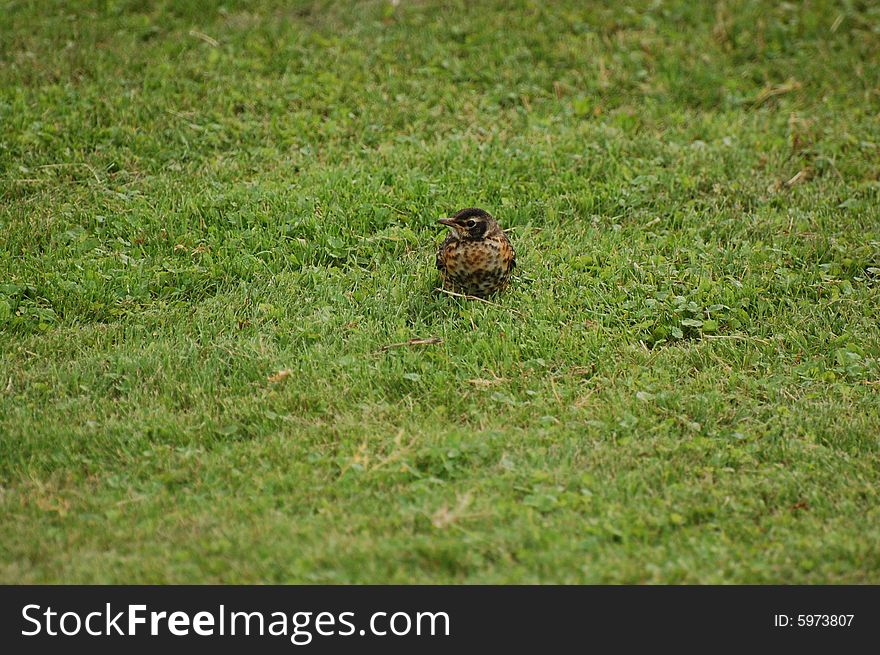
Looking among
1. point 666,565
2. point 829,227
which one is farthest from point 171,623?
point 829,227

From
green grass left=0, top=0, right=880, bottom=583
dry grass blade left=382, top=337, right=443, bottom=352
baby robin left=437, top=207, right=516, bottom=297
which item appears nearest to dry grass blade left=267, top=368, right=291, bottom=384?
green grass left=0, top=0, right=880, bottom=583

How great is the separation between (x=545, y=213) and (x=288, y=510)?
3.85 m

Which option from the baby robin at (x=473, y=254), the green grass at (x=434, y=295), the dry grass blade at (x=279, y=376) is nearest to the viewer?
the green grass at (x=434, y=295)

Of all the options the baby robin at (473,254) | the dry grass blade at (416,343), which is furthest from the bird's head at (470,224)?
the dry grass blade at (416,343)

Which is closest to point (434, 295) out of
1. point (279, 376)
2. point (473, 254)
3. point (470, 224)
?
point (473, 254)

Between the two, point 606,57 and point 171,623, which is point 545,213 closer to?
point 606,57

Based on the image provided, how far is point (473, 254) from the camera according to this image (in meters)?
6.57

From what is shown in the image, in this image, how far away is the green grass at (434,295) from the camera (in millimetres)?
4781

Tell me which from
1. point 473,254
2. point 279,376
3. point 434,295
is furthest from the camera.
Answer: point 434,295

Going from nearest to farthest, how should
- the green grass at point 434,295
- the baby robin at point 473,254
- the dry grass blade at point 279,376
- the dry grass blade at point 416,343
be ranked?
the green grass at point 434,295
the dry grass blade at point 279,376
the dry grass blade at point 416,343
the baby robin at point 473,254

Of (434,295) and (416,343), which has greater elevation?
(434,295)

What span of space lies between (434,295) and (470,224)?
1.83ft

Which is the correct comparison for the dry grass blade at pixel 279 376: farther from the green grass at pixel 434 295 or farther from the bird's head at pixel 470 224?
the bird's head at pixel 470 224

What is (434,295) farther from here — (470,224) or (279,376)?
(279,376)
